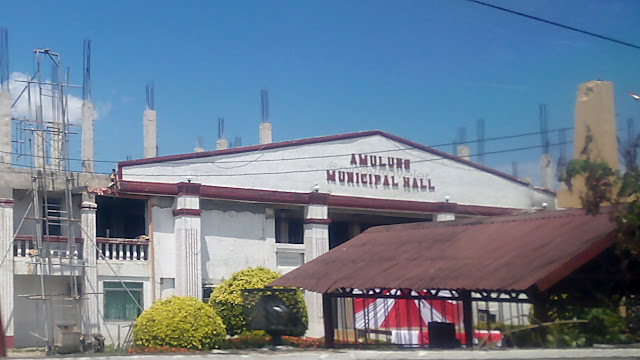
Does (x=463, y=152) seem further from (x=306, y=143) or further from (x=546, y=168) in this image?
(x=546, y=168)

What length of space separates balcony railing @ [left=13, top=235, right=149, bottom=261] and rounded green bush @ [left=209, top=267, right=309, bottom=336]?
2728mm

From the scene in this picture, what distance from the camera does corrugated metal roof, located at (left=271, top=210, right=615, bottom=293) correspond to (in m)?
13.5

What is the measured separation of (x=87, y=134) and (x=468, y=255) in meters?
Result: 14.4

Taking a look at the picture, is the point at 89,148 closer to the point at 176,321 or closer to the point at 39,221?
the point at 39,221

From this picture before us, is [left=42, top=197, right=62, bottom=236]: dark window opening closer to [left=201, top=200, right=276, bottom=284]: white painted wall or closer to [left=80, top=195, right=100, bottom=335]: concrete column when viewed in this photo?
[left=80, top=195, right=100, bottom=335]: concrete column

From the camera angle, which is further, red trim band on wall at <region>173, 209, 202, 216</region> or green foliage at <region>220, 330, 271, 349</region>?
red trim band on wall at <region>173, 209, 202, 216</region>

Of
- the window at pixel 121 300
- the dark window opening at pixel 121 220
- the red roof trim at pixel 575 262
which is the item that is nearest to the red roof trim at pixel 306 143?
the dark window opening at pixel 121 220

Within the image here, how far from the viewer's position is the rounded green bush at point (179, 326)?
837 inches

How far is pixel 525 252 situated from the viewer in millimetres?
14945

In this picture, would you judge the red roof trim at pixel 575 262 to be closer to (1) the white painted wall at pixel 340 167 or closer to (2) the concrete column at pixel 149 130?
(1) the white painted wall at pixel 340 167

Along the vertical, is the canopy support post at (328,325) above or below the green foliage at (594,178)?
below

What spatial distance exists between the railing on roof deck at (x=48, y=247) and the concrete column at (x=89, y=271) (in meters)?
0.31

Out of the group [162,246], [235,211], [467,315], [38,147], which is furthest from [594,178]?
[38,147]

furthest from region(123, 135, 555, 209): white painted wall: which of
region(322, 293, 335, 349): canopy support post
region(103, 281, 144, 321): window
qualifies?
region(322, 293, 335, 349): canopy support post
